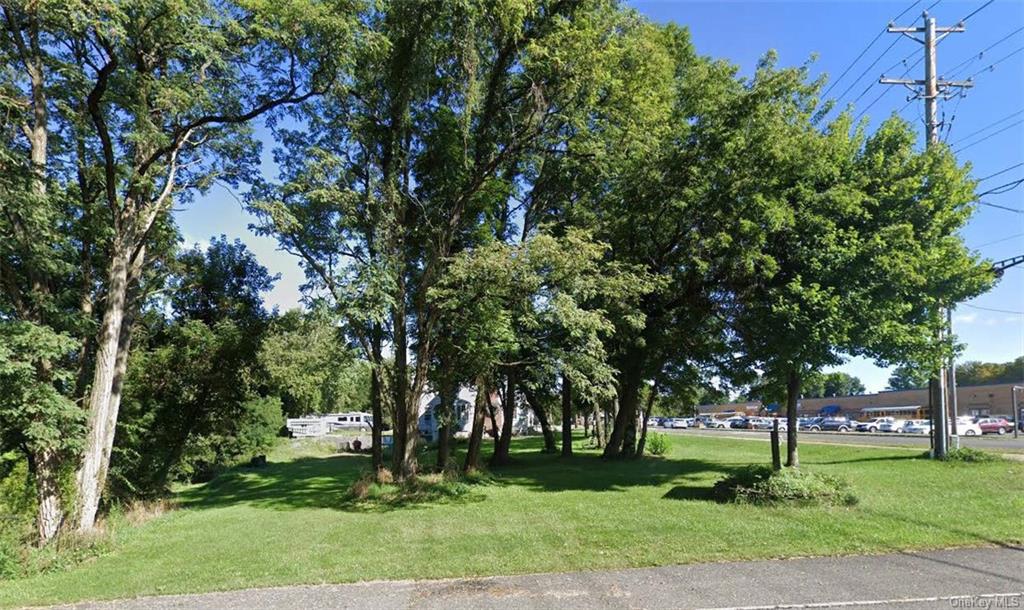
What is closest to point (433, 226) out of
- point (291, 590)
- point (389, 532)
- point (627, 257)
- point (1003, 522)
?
point (627, 257)

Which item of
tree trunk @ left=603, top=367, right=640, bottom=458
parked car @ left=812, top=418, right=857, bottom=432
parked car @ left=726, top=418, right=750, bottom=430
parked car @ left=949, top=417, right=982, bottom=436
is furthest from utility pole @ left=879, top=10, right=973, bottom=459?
parked car @ left=726, top=418, right=750, bottom=430

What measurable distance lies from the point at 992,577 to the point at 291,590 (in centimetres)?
771

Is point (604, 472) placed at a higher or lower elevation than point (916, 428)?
higher

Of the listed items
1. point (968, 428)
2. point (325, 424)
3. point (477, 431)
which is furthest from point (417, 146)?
point (325, 424)

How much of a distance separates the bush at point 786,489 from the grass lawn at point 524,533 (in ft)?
1.30

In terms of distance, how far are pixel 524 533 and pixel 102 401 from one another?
849 cm

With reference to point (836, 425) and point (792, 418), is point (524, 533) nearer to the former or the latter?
point (792, 418)

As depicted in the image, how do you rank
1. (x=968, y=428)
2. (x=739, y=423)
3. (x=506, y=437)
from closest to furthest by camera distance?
(x=506, y=437)
(x=968, y=428)
(x=739, y=423)

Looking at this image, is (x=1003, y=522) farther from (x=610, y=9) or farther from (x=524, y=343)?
(x=610, y=9)

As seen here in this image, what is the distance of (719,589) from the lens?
21.1ft

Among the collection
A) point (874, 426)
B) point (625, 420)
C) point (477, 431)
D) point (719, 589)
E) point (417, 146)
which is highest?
point (417, 146)

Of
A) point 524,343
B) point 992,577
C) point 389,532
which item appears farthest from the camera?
point 524,343

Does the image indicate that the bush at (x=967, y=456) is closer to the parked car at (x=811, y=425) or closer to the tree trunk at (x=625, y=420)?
the tree trunk at (x=625, y=420)

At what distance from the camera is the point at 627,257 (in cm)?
1822
